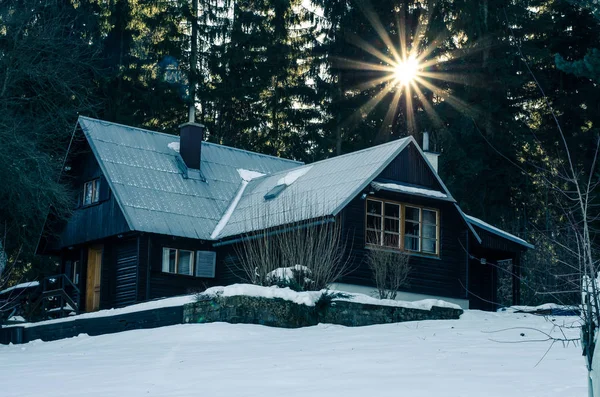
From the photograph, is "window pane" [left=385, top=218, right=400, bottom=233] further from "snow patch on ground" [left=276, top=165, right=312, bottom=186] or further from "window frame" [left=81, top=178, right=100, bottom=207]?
"window frame" [left=81, top=178, right=100, bottom=207]

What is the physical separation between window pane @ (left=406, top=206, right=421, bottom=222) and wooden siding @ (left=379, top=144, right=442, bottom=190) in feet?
2.38

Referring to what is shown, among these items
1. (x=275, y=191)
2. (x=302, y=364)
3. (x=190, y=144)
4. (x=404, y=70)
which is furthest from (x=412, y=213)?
(x=404, y=70)

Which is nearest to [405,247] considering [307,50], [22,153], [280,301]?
[280,301]

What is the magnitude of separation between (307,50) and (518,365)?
3164 cm

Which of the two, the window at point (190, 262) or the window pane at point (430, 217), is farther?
the window at point (190, 262)

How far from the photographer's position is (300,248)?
2131 cm

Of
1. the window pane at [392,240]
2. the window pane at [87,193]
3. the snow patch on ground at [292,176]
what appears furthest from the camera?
Answer: the window pane at [87,193]

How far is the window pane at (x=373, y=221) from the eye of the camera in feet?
81.9

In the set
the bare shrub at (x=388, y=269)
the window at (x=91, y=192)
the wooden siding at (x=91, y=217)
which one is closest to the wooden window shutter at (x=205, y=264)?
the wooden siding at (x=91, y=217)

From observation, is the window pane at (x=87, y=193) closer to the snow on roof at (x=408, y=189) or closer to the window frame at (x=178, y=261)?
the window frame at (x=178, y=261)

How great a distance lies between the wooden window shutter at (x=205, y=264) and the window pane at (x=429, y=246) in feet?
20.9

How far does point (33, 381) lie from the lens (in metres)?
12.7

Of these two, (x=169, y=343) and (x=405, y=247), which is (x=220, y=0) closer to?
(x=405, y=247)

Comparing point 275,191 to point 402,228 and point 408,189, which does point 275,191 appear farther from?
point 408,189
